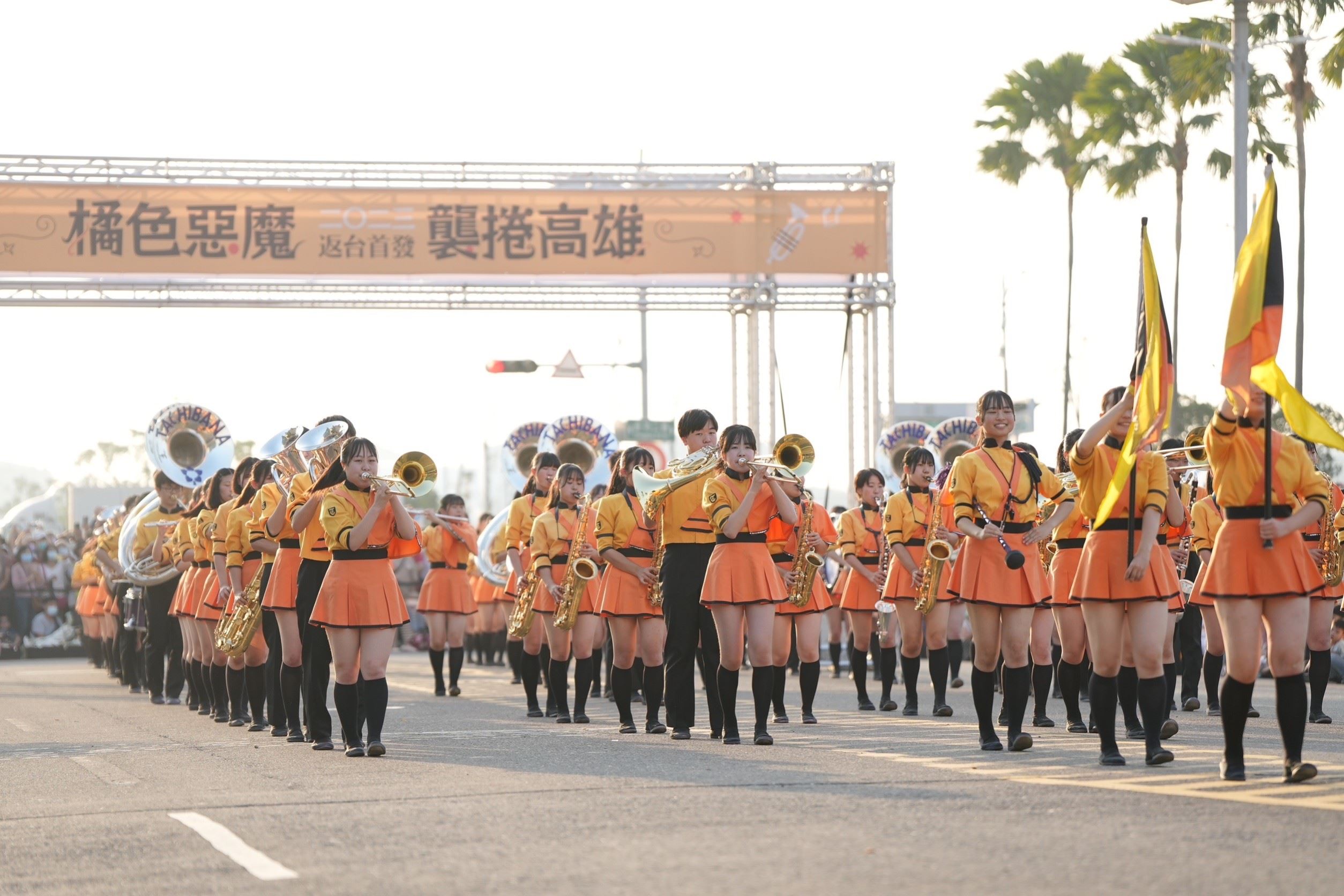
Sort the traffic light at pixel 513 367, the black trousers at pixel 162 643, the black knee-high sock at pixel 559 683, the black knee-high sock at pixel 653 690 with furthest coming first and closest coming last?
the traffic light at pixel 513 367
the black trousers at pixel 162 643
the black knee-high sock at pixel 559 683
the black knee-high sock at pixel 653 690

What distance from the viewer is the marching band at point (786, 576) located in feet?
30.9

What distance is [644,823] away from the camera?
314 inches

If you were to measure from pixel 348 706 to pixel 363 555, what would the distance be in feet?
3.04

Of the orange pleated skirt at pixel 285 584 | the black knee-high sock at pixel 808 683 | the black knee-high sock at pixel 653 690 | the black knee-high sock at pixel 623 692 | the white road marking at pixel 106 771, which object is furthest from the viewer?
the black knee-high sock at pixel 808 683

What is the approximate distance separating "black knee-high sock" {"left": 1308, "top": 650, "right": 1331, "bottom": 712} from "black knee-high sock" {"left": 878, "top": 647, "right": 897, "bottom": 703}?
348cm

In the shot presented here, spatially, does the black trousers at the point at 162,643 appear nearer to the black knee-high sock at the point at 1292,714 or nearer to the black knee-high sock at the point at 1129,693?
the black knee-high sock at the point at 1129,693

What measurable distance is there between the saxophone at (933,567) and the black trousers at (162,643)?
7.63m

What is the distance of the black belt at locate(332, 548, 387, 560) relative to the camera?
38.4 feet

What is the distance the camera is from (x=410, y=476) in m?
11.7

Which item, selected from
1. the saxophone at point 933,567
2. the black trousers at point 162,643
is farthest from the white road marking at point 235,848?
the black trousers at point 162,643

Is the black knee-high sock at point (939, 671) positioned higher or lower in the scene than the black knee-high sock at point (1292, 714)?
lower

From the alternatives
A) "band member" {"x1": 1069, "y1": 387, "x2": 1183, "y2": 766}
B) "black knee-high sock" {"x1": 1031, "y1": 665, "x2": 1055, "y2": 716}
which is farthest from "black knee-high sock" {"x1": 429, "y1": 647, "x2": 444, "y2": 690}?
"band member" {"x1": 1069, "y1": 387, "x2": 1183, "y2": 766}

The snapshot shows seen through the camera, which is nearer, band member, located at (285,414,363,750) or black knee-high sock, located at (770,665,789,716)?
band member, located at (285,414,363,750)

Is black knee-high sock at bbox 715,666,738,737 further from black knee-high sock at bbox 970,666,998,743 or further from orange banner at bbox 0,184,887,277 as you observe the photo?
orange banner at bbox 0,184,887,277
